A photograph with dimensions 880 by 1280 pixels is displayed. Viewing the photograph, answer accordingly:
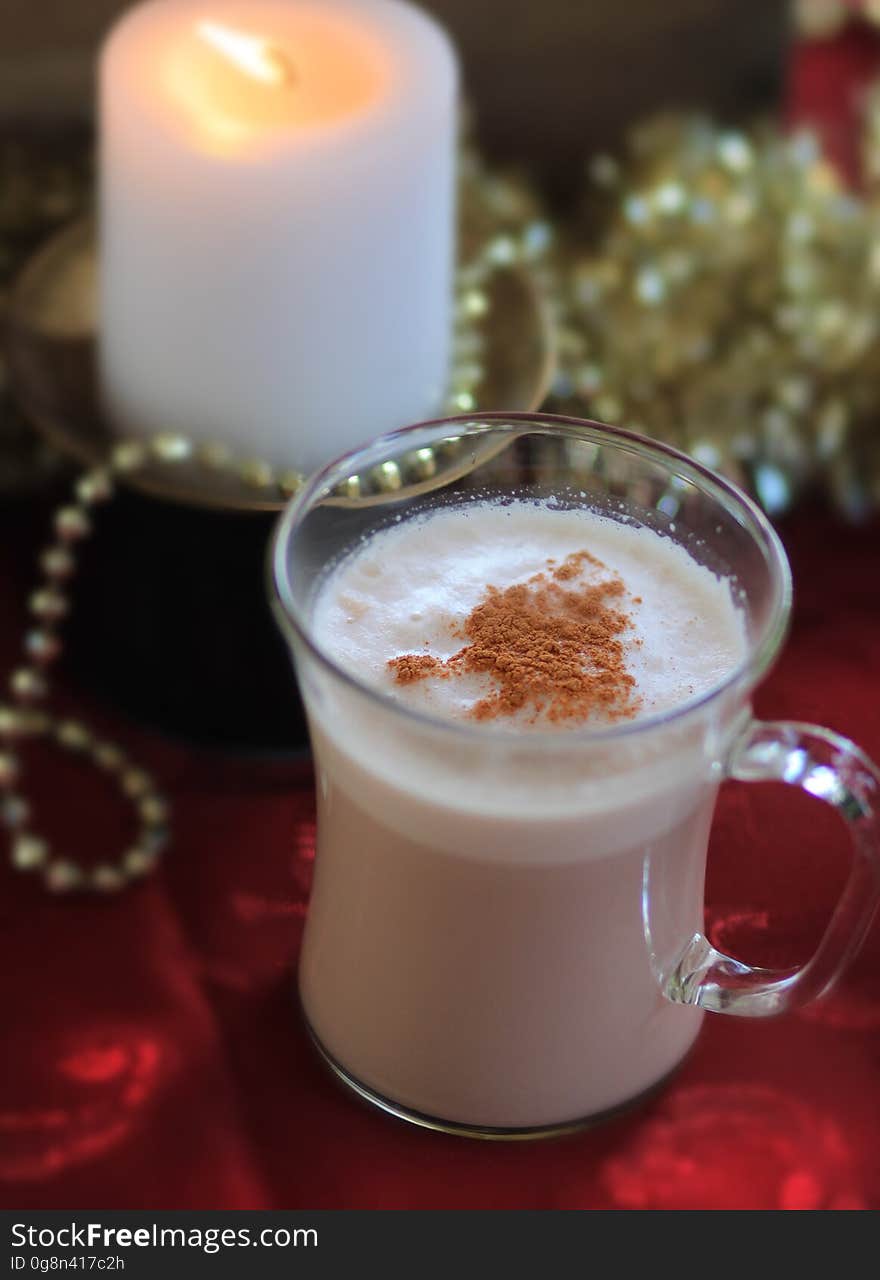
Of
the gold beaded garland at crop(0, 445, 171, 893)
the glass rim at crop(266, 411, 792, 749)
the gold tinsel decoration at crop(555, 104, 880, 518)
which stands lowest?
the gold beaded garland at crop(0, 445, 171, 893)

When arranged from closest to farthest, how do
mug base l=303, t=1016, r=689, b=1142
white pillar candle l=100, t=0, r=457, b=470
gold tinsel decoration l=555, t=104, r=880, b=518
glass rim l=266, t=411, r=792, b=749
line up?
glass rim l=266, t=411, r=792, b=749 < mug base l=303, t=1016, r=689, b=1142 < white pillar candle l=100, t=0, r=457, b=470 < gold tinsel decoration l=555, t=104, r=880, b=518

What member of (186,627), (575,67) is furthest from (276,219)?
(575,67)

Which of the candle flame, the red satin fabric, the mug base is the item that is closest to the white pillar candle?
the candle flame

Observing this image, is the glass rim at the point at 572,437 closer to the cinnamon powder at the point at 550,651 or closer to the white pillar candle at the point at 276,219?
the cinnamon powder at the point at 550,651

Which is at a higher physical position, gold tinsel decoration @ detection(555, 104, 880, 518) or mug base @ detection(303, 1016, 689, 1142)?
gold tinsel decoration @ detection(555, 104, 880, 518)

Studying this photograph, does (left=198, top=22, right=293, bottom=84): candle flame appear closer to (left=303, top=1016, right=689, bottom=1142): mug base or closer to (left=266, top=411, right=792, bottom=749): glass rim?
(left=266, top=411, right=792, bottom=749): glass rim

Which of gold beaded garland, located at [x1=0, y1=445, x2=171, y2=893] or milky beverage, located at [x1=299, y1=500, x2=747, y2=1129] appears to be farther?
gold beaded garland, located at [x1=0, y1=445, x2=171, y2=893]

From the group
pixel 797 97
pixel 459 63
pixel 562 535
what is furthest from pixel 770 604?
pixel 797 97
